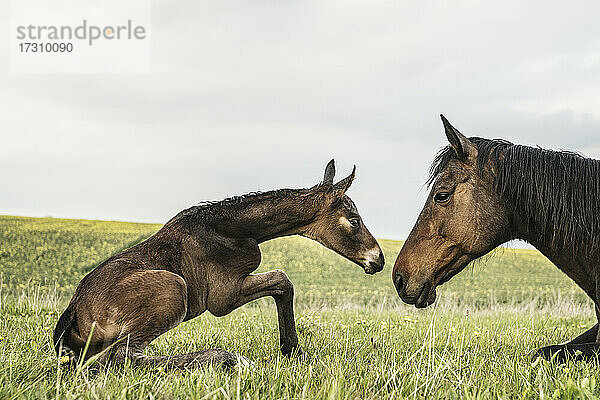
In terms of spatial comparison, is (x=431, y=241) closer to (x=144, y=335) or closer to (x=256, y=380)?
(x=256, y=380)

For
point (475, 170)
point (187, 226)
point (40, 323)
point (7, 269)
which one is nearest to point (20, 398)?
point (187, 226)

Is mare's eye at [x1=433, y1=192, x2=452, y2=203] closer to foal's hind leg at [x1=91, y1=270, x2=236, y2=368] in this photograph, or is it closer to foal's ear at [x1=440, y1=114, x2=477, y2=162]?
foal's ear at [x1=440, y1=114, x2=477, y2=162]

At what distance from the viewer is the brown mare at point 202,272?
15.8 ft

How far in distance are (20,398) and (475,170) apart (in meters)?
4.24

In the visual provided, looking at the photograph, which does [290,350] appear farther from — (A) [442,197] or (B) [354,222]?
(A) [442,197]

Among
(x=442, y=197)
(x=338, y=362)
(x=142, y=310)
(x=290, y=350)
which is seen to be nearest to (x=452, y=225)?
(x=442, y=197)

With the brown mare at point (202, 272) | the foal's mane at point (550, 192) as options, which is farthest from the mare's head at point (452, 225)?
the brown mare at point (202, 272)

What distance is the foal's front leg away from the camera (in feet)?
18.9

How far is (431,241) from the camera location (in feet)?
18.3

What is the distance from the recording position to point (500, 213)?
17.9 feet

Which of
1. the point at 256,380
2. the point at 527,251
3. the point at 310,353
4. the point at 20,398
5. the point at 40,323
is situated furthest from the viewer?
the point at 527,251

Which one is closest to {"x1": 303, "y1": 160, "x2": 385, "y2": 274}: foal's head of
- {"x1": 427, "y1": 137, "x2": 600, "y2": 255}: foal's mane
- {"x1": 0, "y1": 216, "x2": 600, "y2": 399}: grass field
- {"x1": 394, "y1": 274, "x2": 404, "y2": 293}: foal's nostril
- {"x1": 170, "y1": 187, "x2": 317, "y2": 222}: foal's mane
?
{"x1": 170, "y1": 187, "x2": 317, "y2": 222}: foal's mane

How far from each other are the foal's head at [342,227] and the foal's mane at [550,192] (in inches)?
55.2

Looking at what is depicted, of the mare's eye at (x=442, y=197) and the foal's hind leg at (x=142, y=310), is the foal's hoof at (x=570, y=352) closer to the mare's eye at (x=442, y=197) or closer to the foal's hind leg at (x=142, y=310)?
the mare's eye at (x=442, y=197)
